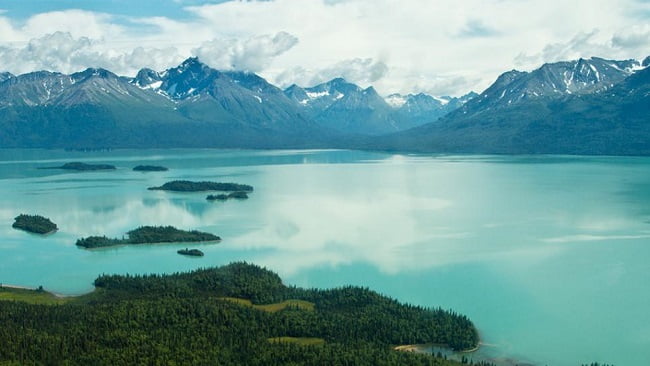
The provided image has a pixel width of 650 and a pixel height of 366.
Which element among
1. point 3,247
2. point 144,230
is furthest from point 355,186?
point 3,247

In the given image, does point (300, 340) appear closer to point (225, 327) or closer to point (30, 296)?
point (225, 327)

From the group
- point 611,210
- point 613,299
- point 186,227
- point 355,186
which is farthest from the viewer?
point 355,186

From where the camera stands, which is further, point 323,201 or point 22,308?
point 323,201

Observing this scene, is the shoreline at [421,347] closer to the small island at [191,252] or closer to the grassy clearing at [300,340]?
the grassy clearing at [300,340]

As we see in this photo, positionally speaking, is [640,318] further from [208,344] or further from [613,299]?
[208,344]

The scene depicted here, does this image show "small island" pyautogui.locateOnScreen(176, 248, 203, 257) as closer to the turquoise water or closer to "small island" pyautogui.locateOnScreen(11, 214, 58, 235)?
the turquoise water

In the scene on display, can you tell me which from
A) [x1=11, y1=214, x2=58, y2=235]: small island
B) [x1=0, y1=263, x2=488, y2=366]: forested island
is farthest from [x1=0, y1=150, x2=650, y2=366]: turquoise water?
[x1=0, y1=263, x2=488, y2=366]: forested island

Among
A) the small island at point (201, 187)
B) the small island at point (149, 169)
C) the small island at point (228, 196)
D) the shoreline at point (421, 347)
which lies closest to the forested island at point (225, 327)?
the shoreline at point (421, 347)
